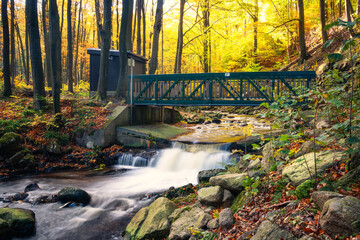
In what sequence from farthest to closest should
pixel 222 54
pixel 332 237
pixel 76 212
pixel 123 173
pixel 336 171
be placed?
pixel 222 54 < pixel 123 173 < pixel 76 212 < pixel 336 171 < pixel 332 237

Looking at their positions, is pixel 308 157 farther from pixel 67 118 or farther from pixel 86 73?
pixel 86 73

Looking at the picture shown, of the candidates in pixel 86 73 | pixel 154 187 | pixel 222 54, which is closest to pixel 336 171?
pixel 154 187

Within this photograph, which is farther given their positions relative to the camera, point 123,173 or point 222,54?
point 222,54

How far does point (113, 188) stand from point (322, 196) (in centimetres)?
667

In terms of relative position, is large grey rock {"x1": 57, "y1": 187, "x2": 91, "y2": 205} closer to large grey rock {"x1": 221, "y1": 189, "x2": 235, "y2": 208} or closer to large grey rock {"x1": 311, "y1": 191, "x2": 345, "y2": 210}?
large grey rock {"x1": 221, "y1": 189, "x2": 235, "y2": 208}

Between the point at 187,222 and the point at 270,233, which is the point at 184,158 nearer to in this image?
the point at 187,222

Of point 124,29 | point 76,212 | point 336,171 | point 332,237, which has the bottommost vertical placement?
point 76,212

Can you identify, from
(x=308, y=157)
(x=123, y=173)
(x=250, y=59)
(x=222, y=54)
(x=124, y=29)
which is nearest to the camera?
(x=308, y=157)

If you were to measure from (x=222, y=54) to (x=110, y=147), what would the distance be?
53.6 feet

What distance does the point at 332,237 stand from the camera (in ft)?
8.11

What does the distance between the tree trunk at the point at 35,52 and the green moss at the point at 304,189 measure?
1235cm

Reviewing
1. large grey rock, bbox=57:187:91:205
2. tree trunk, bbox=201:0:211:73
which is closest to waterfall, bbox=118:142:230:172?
large grey rock, bbox=57:187:91:205

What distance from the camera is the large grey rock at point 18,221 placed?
17.3 ft

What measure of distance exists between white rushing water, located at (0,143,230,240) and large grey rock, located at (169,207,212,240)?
1763 mm
